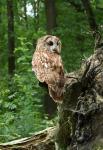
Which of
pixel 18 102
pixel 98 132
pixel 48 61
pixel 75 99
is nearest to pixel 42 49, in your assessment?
pixel 48 61

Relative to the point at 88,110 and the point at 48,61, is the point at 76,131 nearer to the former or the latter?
the point at 88,110

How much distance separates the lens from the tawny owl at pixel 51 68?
4457mm

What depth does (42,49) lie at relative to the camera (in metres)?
5.04

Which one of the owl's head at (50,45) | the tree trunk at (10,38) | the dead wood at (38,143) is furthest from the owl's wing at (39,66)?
the tree trunk at (10,38)

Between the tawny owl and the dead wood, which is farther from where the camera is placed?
the dead wood

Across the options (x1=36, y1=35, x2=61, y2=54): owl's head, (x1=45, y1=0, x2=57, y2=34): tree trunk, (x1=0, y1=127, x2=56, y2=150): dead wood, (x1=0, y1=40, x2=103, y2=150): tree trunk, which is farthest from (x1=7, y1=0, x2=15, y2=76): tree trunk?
(x1=0, y1=40, x2=103, y2=150): tree trunk

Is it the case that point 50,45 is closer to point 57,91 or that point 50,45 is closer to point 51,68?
point 51,68

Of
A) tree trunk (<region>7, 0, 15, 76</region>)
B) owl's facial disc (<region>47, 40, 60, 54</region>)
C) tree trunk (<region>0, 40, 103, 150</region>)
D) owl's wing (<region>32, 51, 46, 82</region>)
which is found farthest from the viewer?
tree trunk (<region>7, 0, 15, 76</region>)

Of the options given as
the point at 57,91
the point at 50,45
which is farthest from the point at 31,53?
the point at 57,91

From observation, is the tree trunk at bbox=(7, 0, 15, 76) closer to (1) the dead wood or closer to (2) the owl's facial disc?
(1) the dead wood

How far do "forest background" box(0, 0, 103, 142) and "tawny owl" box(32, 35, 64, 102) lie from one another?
1.09 feet

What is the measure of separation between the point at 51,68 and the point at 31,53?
33.8ft

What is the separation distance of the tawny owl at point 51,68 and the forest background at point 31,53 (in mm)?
333

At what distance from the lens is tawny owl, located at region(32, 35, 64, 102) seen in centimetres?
446
